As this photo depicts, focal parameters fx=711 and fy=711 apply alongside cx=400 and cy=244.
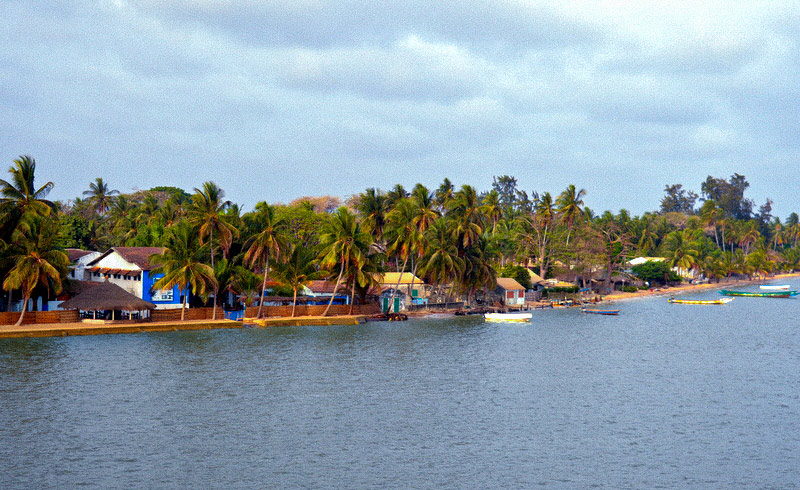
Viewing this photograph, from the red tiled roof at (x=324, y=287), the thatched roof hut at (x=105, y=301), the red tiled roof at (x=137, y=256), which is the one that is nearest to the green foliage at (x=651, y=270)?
the red tiled roof at (x=324, y=287)

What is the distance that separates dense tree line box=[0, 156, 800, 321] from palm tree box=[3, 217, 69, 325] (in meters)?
0.09

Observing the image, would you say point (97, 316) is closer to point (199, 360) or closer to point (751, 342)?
point (199, 360)

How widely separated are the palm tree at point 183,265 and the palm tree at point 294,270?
28.4ft

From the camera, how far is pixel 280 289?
75.8 metres

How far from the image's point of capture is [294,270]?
71.3 m

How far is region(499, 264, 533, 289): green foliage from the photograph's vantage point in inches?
4104

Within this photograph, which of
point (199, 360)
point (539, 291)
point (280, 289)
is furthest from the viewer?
point (539, 291)

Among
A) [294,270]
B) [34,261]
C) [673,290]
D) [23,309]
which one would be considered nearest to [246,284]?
[294,270]

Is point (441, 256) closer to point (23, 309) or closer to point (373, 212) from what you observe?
point (373, 212)

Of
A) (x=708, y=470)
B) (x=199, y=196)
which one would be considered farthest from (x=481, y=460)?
(x=199, y=196)

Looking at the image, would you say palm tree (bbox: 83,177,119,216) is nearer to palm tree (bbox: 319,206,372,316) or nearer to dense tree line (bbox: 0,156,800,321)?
dense tree line (bbox: 0,156,800,321)

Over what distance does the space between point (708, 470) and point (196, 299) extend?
177ft

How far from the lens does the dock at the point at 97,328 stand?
5534 cm

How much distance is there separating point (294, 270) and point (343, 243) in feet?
18.4
